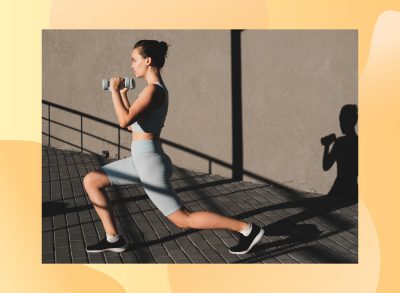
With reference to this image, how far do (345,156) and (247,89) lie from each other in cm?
165

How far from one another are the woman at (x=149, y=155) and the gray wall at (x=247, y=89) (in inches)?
119

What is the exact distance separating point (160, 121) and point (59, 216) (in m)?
2.45

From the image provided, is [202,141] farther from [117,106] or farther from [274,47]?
[117,106]

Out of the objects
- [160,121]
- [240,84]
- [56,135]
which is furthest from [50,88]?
[160,121]

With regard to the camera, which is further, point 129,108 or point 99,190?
point 99,190

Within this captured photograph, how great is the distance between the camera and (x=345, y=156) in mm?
7773

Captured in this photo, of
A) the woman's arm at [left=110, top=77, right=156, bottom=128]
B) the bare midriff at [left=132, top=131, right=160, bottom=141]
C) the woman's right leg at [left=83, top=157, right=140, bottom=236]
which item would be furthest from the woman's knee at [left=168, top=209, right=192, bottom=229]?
the woman's arm at [left=110, top=77, right=156, bottom=128]

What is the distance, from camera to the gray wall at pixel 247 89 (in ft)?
25.6

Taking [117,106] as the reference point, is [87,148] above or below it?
below

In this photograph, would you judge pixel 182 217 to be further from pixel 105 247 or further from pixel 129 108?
pixel 129 108

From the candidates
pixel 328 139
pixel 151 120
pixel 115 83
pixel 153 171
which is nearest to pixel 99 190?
pixel 153 171

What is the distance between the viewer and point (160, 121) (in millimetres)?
5027

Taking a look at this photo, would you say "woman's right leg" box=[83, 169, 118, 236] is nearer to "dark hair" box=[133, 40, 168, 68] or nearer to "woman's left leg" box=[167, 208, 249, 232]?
"woman's left leg" box=[167, 208, 249, 232]

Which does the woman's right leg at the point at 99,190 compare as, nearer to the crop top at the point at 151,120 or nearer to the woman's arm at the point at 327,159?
the crop top at the point at 151,120
